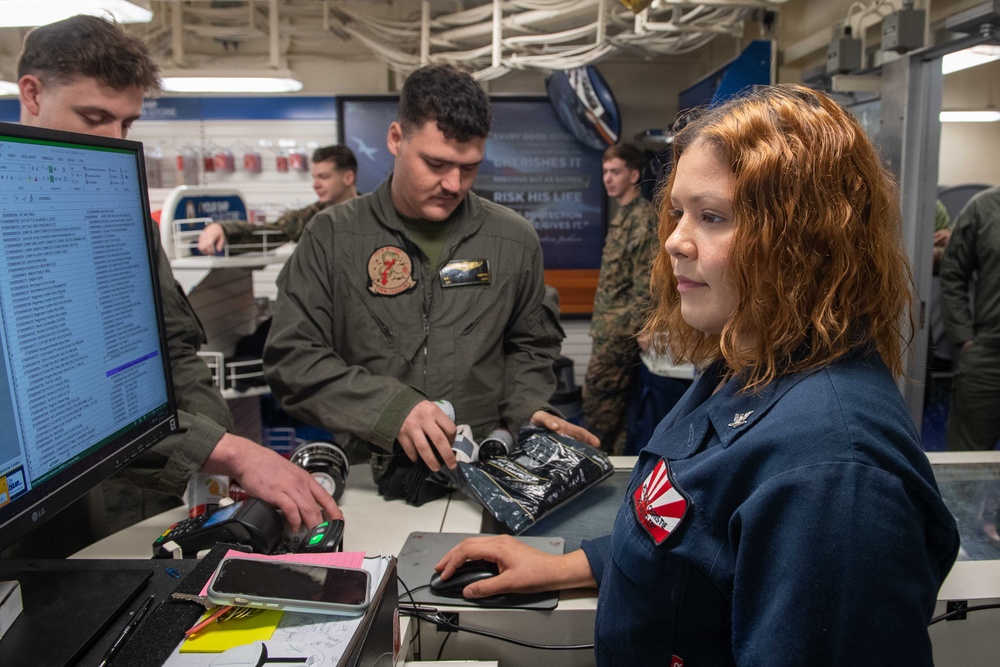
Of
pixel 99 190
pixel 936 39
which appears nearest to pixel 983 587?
pixel 99 190

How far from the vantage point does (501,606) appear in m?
1.20

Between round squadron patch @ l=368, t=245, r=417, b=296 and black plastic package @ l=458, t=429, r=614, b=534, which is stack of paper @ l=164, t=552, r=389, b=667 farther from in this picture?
round squadron patch @ l=368, t=245, r=417, b=296

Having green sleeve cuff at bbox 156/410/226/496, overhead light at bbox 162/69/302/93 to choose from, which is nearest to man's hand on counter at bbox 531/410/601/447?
green sleeve cuff at bbox 156/410/226/496

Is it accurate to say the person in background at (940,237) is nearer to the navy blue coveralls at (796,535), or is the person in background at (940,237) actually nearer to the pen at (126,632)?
the navy blue coveralls at (796,535)

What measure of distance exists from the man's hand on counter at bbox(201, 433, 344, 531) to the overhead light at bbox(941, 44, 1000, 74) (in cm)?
320

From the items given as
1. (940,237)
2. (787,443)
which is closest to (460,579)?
(787,443)

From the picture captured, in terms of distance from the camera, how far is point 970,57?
10.7 feet

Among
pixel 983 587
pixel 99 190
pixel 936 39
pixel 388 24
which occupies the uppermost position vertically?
pixel 388 24

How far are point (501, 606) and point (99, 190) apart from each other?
0.85 metres

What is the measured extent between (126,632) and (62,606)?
0.12m

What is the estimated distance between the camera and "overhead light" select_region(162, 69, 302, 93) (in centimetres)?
518

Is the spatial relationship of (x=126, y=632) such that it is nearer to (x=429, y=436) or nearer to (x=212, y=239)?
(x=429, y=436)

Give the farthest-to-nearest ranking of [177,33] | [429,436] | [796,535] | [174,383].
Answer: [177,33], [429,436], [174,383], [796,535]

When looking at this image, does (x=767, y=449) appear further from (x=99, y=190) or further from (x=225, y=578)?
(x=99, y=190)
